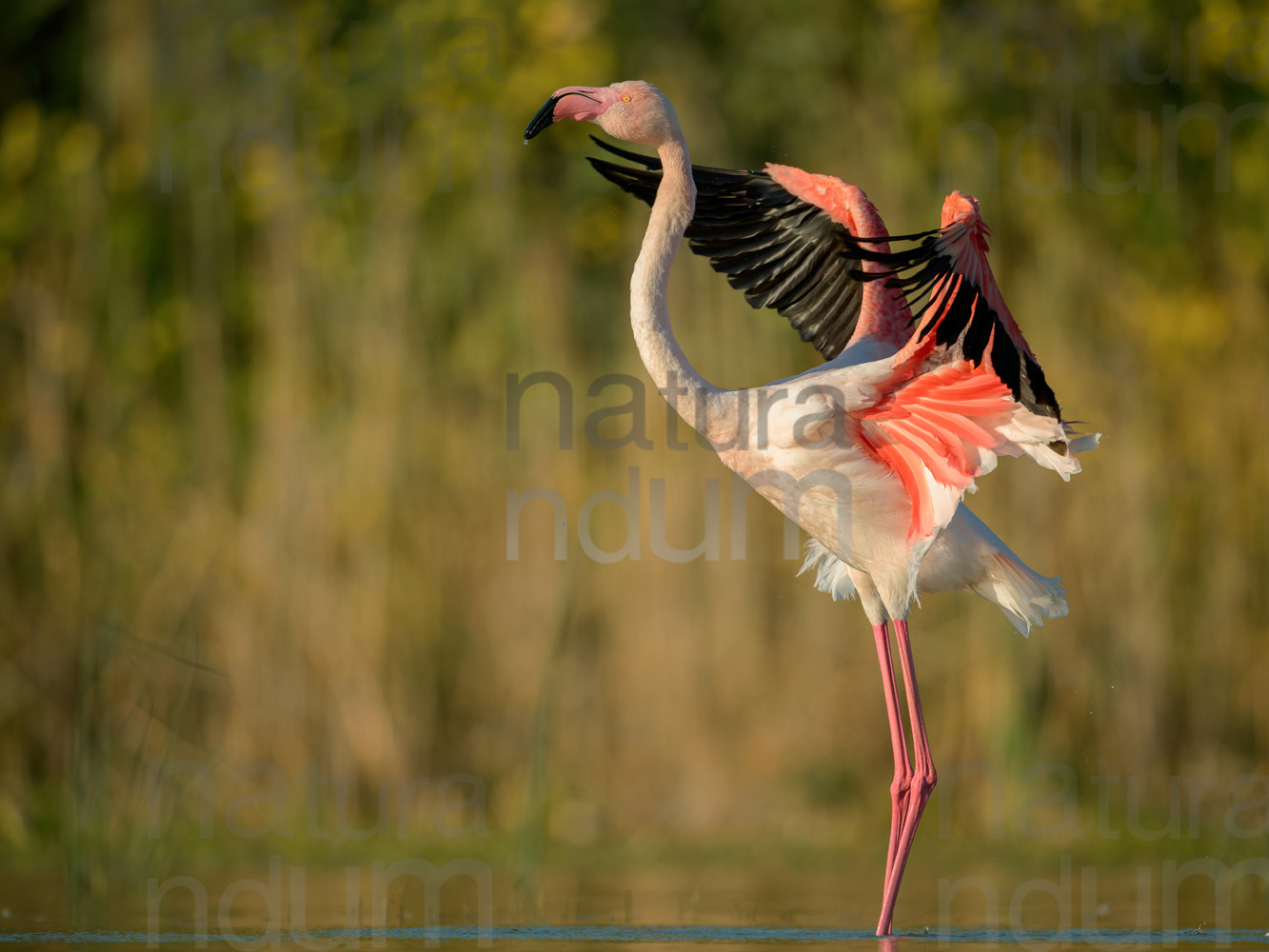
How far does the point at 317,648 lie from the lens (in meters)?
8.98

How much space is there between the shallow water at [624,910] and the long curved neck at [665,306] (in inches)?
67.1

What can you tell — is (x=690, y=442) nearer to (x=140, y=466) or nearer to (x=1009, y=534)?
(x=1009, y=534)

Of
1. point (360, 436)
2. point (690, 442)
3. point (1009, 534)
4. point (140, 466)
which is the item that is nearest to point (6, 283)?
point (140, 466)

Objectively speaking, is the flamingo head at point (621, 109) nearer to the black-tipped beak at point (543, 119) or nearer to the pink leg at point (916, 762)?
the black-tipped beak at point (543, 119)

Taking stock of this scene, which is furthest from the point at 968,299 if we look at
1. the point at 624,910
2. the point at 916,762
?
the point at 624,910

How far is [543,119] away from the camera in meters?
5.58

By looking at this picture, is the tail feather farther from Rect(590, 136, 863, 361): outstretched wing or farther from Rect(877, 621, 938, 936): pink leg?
Rect(590, 136, 863, 361): outstretched wing

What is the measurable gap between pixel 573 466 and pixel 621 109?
12.0 ft

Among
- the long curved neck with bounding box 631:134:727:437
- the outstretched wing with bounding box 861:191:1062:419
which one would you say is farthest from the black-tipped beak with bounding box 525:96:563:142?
the outstretched wing with bounding box 861:191:1062:419

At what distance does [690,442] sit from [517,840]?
7.87ft

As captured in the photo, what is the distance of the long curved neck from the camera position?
5.55 metres

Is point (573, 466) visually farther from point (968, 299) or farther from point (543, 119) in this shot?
point (968, 299)

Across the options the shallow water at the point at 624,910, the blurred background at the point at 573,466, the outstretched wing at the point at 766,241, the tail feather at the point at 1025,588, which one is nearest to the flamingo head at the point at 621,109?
the outstretched wing at the point at 766,241

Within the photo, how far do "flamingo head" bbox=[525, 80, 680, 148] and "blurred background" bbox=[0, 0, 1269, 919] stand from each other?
328 cm
